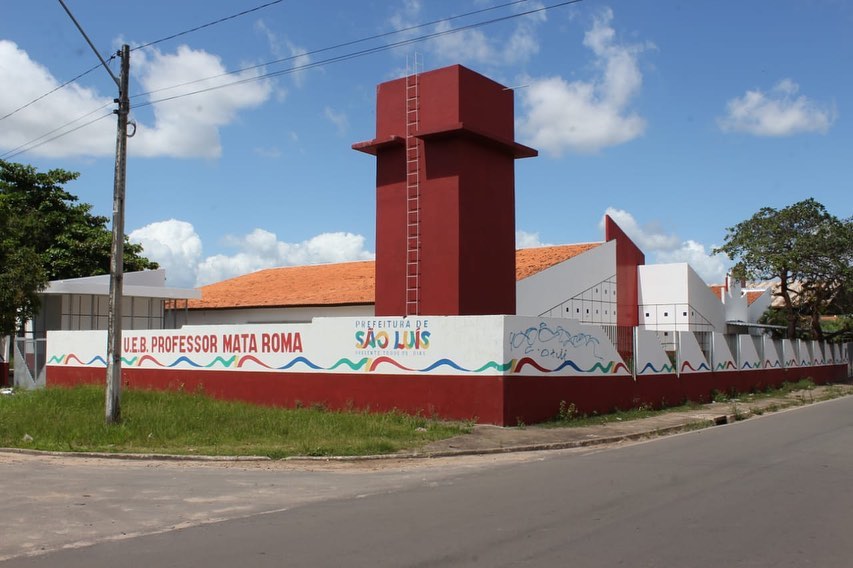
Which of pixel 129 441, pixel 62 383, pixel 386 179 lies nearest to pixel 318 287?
pixel 62 383

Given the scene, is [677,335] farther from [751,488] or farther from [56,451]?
[56,451]

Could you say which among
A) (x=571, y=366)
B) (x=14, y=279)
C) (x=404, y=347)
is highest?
(x=14, y=279)

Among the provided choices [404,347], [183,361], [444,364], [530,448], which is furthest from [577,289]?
[530,448]

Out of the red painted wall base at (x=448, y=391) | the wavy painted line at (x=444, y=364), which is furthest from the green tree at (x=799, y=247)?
the wavy painted line at (x=444, y=364)

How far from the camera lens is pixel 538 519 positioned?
805cm

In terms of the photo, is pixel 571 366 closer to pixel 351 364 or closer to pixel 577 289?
pixel 351 364

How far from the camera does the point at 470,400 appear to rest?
17.1 metres

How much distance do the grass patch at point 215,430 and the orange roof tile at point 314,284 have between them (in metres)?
11.4

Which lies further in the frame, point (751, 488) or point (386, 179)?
point (386, 179)

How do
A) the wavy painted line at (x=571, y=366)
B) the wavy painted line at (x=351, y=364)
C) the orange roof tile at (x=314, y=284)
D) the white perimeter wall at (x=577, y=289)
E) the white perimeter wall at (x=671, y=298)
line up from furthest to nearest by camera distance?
the white perimeter wall at (x=671, y=298) → the orange roof tile at (x=314, y=284) → the white perimeter wall at (x=577, y=289) → the wavy painted line at (x=351, y=364) → the wavy painted line at (x=571, y=366)

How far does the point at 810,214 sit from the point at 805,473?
88.1 feet

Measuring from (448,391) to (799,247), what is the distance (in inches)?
924

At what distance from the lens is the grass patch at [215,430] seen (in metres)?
13.9

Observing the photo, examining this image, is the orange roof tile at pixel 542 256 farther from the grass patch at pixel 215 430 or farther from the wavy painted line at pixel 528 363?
the grass patch at pixel 215 430
